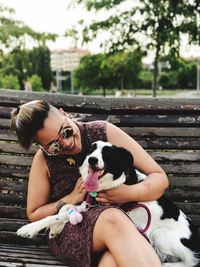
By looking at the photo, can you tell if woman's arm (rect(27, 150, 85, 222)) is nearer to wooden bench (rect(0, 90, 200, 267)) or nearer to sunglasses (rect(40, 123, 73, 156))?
sunglasses (rect(40, 123, 73, 156))

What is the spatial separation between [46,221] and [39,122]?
56cm

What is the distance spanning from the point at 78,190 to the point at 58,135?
364 millimetres

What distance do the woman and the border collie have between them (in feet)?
0.28

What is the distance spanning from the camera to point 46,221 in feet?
9.40

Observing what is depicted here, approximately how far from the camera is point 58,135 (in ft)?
9.14

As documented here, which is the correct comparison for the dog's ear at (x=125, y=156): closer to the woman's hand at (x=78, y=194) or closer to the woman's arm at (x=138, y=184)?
the woman's arm at (x=138, y=184)

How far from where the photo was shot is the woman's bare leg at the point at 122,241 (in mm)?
2480

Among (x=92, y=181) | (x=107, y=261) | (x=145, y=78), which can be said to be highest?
(x=92, y=181)

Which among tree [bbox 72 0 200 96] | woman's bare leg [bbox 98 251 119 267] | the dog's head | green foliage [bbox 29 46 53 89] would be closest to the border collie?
the dog's head

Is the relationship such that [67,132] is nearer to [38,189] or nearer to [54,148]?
[54,148]

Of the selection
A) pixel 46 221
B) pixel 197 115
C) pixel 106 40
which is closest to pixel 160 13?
pixel 106 40

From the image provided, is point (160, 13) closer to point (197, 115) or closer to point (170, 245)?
point (197, 115)

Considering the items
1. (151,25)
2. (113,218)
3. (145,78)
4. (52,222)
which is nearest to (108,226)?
(113,218)

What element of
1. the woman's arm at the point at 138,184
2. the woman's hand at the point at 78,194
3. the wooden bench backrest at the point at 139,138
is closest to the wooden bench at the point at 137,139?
the wooden bench backrest at the point at 139,138
